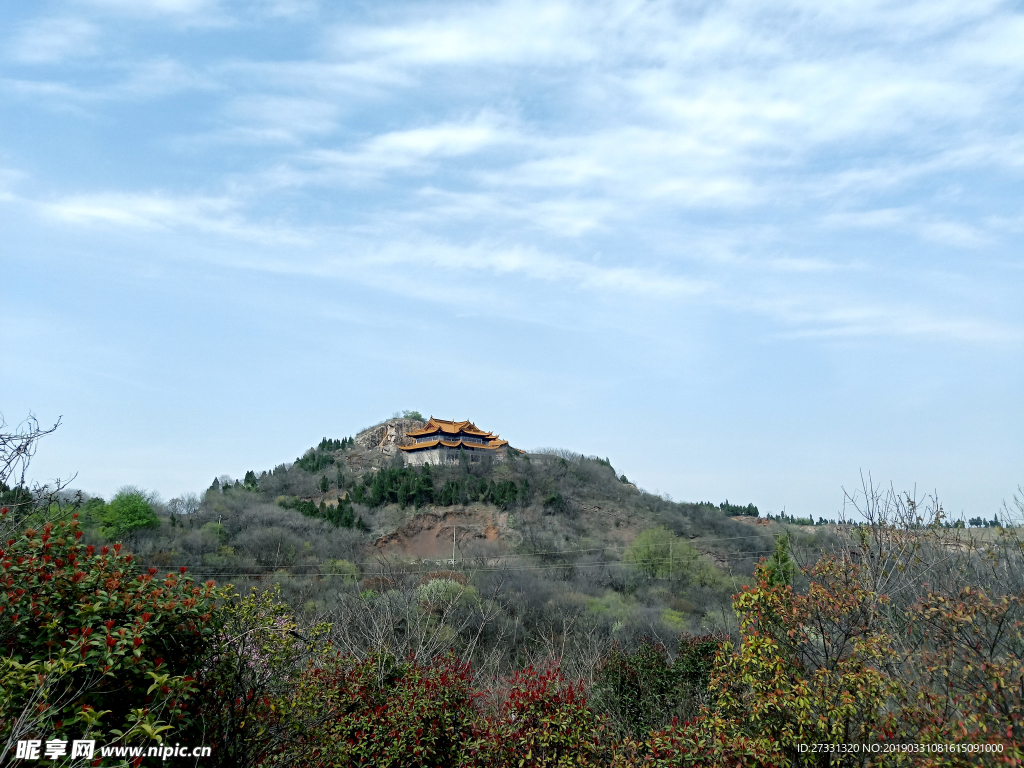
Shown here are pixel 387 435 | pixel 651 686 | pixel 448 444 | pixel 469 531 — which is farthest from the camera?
pixel 387 435

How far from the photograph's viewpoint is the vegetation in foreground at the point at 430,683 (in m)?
3.71

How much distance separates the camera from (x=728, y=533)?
1908 inches

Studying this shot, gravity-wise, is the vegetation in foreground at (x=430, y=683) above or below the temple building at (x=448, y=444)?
below

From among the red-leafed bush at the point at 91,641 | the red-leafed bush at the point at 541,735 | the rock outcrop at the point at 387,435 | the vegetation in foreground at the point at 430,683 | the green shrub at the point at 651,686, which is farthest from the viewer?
the rock outcrop at the point at 387,435

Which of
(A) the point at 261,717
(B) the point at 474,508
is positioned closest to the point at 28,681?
(A) the point at 261,717

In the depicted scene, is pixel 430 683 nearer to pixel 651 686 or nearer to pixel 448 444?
pixel 651 686

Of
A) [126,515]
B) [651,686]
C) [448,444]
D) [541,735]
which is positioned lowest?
[651,686]

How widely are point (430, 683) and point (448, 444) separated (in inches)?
2041

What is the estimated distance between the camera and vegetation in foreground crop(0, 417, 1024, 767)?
3.71 meters

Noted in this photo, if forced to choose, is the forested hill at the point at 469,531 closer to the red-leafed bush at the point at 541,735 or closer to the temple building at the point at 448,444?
the temple building at the point at 448,444

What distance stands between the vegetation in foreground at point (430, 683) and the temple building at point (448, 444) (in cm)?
5088

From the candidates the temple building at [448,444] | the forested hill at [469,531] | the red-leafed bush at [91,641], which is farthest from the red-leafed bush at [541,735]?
the temple building at [448,444]

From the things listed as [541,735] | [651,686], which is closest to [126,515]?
[651,686]

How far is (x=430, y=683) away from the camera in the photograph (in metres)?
6.67
